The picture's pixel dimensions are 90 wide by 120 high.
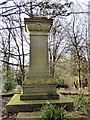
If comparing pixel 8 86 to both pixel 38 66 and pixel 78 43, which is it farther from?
pixel 78 43

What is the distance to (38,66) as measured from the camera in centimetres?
540

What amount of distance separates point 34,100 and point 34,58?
3.36 feet

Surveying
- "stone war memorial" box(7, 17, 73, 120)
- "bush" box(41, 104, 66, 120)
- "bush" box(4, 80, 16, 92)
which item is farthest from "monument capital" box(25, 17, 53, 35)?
"bush" box(4, 80, 16, 92)

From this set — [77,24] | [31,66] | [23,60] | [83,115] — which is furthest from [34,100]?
[77,24]

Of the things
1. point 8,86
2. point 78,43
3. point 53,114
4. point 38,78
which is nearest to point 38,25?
point 38,78

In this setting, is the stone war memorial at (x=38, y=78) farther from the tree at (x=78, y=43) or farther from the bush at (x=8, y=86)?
the tree at (x=78, y=43)

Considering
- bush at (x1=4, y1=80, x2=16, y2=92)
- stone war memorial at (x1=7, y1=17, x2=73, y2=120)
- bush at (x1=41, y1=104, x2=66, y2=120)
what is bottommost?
bush at (x1=4, y1=80, x2=16, y2=92)

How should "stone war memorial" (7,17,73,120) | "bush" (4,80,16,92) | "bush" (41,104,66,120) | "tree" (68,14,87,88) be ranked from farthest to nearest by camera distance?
"tree" (68,14,87,88) → "bush" (4,80,16,92) → "stone war memorial" (7,17,73,120) → "bush" (41,104,66,120)

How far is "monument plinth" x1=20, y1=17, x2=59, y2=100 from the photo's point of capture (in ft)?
16.9

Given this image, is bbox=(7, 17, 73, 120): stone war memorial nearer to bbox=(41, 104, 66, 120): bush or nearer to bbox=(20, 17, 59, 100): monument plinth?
bbox=(20, 17, 59, 100): monument plinth

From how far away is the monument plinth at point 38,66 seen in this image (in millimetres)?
5148

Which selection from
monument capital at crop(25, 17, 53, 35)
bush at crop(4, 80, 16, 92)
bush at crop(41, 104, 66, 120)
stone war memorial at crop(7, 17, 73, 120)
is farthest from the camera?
bush at crop(4, 80, 16, 92)

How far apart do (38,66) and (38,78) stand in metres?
0.30

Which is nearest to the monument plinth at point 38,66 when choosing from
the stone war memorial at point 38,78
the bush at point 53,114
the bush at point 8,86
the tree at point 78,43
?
the stone war memorial at point 38,78
